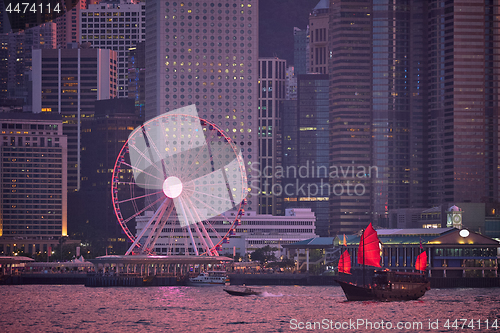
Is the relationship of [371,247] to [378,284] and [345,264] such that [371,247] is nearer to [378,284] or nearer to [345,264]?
[345,264]

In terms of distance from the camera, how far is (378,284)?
579 ft

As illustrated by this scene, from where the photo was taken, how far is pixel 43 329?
136 metres

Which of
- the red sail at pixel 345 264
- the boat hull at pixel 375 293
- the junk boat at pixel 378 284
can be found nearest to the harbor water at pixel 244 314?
the boat hull at pixel 375 293

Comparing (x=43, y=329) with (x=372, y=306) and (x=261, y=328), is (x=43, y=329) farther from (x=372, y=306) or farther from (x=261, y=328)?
(x=372, y=306)

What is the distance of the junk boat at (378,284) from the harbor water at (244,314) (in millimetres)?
2066

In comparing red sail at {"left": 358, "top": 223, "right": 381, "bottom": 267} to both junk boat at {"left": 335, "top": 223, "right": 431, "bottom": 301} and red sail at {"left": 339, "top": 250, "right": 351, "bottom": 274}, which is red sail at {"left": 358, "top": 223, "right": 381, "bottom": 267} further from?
red sail at {"left": 339, "top": 250, "right": 351, "bottom": 274}

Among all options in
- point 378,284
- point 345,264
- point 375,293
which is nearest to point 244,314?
point 375,293

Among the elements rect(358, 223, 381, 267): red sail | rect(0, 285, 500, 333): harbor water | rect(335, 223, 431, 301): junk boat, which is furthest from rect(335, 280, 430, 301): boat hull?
rect(358, 223, 381, 267): red sail

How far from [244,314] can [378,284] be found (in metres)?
33.0

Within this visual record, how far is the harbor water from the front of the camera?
137 m

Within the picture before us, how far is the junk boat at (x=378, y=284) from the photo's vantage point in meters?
176

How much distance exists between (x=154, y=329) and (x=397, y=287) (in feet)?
203

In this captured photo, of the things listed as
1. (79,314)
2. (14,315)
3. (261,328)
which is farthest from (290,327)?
(14,315)

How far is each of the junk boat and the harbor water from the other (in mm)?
2066
